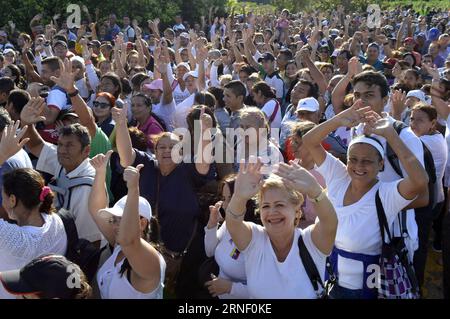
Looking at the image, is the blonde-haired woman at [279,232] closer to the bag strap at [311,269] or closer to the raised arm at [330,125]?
the bag strap at [311,269]

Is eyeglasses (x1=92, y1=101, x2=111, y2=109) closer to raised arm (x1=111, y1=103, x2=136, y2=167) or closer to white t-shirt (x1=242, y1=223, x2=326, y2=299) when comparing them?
raised arm (x1=111, y1=103, x2=136, y2=167)

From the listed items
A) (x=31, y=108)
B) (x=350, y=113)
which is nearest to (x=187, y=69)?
(x=31, y=108)

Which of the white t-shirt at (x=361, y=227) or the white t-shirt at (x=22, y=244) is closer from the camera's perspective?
→ the white t-shirt at (x=22, y=244)

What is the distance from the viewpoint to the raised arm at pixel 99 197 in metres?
3.31

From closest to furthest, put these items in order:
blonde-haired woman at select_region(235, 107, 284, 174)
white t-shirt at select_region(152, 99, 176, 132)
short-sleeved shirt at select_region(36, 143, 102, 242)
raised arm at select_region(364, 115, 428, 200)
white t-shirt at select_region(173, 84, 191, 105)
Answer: raised arm at select_region(364, 115, 428, 200)
short-sleeved shirt at select_region(36, 143, 102, 242)
blonde-haired woman at select_region(235, 107, 284, 174)
white t-shirt at select_region(152, 99, 176, 132)
white t-shirt at select_region(173, 84, 191, 105)

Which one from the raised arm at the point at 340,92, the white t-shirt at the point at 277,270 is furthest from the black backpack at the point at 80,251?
the raised arm at the point at 340,92

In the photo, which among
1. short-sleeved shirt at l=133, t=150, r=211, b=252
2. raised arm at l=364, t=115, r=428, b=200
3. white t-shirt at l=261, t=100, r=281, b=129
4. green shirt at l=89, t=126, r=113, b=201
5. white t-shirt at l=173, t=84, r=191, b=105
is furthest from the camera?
white t-shirt at l=173, t=84, r=191, b=105

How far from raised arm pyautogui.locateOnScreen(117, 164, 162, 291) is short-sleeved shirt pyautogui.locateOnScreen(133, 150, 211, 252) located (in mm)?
990

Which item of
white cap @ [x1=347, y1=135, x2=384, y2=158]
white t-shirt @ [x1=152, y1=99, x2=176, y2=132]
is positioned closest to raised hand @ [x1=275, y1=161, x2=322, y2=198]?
white cap @ [x1=347, y1=135, x2=384, y2=158]

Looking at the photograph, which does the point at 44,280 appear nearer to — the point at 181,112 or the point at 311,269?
the point at 311,269

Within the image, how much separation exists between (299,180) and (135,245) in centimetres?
86

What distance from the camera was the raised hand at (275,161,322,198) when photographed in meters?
2.63

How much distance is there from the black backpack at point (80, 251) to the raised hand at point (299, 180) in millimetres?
1287
